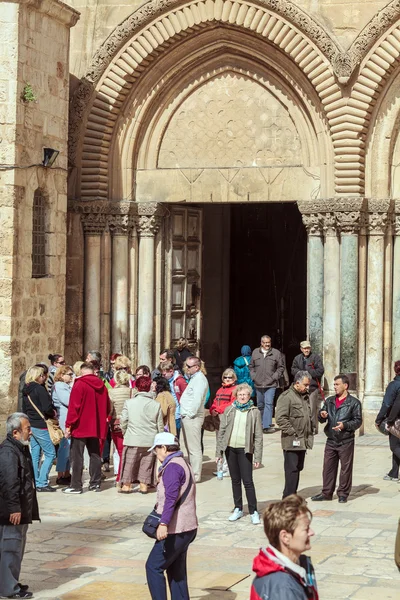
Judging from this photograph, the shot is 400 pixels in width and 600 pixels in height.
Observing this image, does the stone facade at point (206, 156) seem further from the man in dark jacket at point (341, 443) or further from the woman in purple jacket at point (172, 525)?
the woman in purple jacket at point (172, 525)

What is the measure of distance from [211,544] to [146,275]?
9012 millimetres

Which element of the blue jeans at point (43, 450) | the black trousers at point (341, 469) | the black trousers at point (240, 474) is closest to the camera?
the black trousers at point (240, 474)

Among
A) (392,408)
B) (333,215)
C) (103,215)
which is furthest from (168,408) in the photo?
(103,215)

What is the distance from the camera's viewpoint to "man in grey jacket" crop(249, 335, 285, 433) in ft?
62.7

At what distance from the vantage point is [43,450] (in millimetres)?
14156

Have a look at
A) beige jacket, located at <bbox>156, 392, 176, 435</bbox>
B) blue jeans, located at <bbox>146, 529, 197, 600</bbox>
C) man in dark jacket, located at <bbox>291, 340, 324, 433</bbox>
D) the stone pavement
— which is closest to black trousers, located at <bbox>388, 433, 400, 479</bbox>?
the stone pavement

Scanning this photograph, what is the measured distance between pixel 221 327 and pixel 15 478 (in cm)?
1419

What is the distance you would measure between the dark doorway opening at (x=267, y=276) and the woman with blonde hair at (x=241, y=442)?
1268 cm

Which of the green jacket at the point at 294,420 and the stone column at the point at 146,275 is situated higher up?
the stone column at the point at 146,275

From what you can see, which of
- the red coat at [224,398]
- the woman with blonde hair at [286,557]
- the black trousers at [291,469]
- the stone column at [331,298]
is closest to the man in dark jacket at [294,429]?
the black trousers at [291,469]

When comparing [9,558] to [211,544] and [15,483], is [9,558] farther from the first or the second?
[211,544]

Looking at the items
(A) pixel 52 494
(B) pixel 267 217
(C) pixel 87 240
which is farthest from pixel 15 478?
(B) pixel 267 217

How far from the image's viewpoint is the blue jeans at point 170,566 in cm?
857

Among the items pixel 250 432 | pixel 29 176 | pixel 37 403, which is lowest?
pixel 250 432
